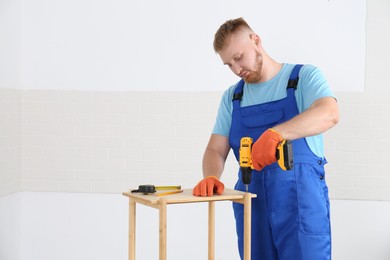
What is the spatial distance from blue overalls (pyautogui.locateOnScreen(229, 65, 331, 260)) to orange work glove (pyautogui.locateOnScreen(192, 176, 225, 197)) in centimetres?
19

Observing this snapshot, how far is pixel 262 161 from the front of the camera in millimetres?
2102

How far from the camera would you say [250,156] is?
7.14 ft

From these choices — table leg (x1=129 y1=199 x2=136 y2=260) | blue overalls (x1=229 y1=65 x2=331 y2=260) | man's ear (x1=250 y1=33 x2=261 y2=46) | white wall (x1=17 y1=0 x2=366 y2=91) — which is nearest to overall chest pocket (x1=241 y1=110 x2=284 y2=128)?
blue overalls (x1=229 y1=65 x2=331 y2=260)

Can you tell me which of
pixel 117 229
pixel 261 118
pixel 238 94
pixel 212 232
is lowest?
pixel 117 229

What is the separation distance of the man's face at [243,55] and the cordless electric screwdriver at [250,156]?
0.37 meters

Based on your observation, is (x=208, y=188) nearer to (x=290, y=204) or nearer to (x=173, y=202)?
(x=173, y=202)

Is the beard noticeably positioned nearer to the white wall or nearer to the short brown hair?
the short brown hair

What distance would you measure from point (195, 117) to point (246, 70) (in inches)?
57.2

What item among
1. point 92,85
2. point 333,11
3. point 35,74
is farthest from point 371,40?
point 35,74

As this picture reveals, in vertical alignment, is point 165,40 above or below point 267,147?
above

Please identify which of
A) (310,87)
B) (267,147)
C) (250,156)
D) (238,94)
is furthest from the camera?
(238,94)

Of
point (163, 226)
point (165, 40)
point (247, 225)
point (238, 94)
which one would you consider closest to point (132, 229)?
point (163, 226)

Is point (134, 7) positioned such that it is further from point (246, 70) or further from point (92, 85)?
point (246, 70)

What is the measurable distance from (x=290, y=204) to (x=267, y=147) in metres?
0.34
